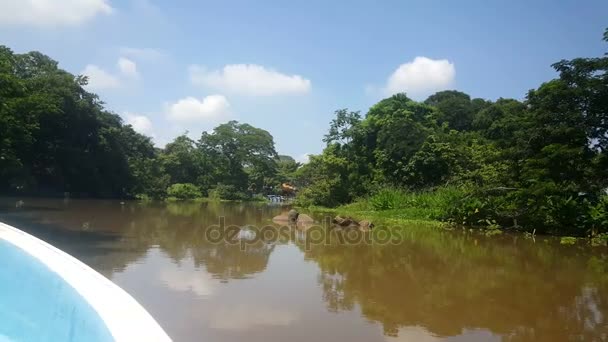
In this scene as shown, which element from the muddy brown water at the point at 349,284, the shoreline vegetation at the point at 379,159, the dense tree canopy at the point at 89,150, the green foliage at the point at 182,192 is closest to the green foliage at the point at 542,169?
the shoreline vegetation at the point at 379,159

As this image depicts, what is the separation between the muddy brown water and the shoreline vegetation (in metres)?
2.17

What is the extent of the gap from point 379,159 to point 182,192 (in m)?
17.9

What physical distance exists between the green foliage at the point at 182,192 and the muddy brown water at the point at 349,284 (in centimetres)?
2277

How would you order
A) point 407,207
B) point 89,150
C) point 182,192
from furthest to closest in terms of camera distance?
point 182,192 < point 89,150 < point 407,207

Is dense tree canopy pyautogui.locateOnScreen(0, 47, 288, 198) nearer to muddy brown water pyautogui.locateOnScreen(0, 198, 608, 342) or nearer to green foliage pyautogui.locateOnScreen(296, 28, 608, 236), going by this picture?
muddy brown water pyautogui.locateOnScreen(0, 198, 608, 342)

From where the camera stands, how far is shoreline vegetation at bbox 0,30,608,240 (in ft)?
43.1

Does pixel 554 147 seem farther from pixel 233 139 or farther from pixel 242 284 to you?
pixel 233 139

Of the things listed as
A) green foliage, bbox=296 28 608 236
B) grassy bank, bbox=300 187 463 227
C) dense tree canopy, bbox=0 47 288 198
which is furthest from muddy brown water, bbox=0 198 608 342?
dense tree canopy, bbox=0 47 288 198

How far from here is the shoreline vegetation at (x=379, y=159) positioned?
1312cm

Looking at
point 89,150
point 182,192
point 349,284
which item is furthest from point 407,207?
point 182,192

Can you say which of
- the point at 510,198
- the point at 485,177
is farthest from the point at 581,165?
the point at 485,177

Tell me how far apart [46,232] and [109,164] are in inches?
816

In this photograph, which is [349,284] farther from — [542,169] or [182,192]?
[182,192]

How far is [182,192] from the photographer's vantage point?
35.9 meters
